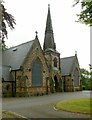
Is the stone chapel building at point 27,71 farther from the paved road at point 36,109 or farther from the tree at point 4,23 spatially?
the tree at point 4,23

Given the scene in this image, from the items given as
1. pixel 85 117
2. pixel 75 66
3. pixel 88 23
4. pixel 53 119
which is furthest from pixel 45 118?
pixel 75 66

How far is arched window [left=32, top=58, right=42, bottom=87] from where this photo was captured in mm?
40688

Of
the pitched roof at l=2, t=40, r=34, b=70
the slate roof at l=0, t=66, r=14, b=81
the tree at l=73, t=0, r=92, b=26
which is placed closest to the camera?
the tree at l=73, t=0, r=92, b=26

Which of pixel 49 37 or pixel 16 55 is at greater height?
pixel 49 37

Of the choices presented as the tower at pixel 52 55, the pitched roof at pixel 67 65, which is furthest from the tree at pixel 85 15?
the pitched roof at pixel 67 65

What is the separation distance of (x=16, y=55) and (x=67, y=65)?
18918 millimetres

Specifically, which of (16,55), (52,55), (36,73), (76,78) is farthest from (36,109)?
(76,78)

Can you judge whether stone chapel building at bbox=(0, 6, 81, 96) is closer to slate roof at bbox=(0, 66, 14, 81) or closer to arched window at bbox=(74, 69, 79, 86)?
slate roof at bbox=(0, 66, 14, 81)

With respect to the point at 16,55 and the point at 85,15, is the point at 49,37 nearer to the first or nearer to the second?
the point at 16,55

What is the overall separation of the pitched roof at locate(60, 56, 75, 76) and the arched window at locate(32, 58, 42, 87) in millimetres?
14380

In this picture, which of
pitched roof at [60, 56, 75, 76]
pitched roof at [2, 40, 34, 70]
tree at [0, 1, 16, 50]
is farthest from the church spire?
tree at [0, 1, 16, 50]

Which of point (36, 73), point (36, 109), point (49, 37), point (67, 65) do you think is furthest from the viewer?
point (67, 65)

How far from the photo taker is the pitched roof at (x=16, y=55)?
131ft

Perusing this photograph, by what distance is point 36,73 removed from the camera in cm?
4147
